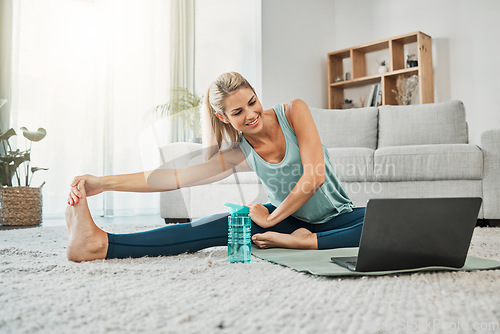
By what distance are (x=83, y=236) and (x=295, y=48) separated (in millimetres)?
3982

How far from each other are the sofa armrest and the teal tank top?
4.68 feet

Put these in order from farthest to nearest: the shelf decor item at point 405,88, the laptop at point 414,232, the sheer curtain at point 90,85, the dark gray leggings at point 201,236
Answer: the shelf decor item at point 405,88
the sheer curtain at point 90,85
the dark gray leggings at point 201,236
the laptop at point 414,232

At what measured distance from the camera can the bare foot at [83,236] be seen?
1236 mm

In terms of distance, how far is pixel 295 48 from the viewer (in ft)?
15.9

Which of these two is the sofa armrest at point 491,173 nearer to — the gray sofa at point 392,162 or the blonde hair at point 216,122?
the gray sofa at point 392,162

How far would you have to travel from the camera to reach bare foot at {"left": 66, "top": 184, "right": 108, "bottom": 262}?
1236 millimetres

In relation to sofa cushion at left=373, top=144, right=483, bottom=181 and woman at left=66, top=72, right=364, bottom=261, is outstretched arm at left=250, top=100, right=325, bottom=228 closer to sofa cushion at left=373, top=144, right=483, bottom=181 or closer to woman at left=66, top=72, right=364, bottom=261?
woman at left=66, top=72, right=364, bottom=261

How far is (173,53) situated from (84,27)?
80 centimetres

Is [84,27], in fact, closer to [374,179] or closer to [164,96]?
[164,96]

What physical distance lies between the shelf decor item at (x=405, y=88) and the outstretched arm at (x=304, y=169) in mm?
3310

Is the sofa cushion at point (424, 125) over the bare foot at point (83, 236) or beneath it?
over

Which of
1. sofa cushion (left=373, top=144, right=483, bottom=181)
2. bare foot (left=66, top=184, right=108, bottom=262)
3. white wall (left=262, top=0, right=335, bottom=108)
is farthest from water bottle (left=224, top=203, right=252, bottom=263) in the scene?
white wall (left=262, top=0, right=335, bottom=108)

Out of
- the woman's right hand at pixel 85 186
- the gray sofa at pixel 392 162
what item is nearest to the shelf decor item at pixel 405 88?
the gray sofa at pixel 392 162

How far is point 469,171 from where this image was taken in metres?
2.62
